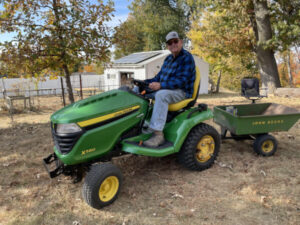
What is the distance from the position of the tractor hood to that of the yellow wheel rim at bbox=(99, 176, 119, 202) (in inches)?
27.3

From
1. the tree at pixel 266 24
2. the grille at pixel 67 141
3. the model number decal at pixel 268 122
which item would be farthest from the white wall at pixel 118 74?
the grille at pixel 67 141

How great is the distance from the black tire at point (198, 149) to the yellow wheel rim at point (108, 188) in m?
1.08

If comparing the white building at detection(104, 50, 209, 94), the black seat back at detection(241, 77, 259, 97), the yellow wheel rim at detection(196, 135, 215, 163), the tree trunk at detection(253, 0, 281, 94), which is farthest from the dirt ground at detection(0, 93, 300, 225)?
the white building at detection(104, 50, 209, 94)

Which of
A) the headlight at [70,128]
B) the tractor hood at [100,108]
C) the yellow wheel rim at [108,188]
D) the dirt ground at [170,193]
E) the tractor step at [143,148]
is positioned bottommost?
the dirt ground at [170,193]

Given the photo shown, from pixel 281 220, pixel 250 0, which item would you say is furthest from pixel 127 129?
pixel 250 0

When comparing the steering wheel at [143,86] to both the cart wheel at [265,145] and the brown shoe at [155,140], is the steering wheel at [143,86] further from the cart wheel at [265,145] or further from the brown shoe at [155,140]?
the cart wheel at [265,145]

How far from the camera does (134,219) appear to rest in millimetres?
2547

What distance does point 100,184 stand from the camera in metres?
2.60

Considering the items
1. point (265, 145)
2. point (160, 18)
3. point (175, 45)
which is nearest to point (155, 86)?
point (175, 45)

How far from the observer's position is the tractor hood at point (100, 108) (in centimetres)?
262

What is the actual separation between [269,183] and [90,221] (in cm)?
234

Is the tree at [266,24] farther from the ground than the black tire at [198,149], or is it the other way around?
the tree at [266,24]

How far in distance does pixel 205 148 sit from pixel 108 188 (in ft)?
5.15

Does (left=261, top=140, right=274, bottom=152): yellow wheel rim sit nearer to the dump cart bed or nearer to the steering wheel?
the dump cart bed
